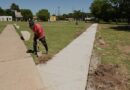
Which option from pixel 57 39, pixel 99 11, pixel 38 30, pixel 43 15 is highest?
pixel 99 11

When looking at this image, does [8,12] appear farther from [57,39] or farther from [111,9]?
[57,39]

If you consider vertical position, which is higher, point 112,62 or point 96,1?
point 96,1

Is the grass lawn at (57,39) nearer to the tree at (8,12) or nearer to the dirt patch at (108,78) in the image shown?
the dirt patch at (108,78)

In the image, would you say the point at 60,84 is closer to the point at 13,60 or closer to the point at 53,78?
the point at 53,78

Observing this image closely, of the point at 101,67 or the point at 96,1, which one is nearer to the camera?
the point at 101,67

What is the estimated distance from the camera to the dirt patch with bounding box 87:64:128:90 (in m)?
7.00

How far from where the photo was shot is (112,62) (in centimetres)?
1072

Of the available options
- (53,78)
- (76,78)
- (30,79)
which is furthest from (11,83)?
(76,78)

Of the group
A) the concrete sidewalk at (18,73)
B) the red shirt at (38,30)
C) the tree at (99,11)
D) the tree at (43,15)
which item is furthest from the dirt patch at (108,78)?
the tree at (43,15)

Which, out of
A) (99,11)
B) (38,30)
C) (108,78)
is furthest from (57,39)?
(99,11)

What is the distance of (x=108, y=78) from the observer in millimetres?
7781

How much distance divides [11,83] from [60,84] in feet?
4.46

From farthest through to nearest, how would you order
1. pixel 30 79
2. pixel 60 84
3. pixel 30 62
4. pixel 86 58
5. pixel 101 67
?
pixel 86 58
pixel 30 62
pixel 101 67
pixel 30 79
pixel 60 84

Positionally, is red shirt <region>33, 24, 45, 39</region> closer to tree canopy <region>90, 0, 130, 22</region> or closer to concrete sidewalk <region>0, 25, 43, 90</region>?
concrete sidewalk <region>0, 25, 43, 90</region>
